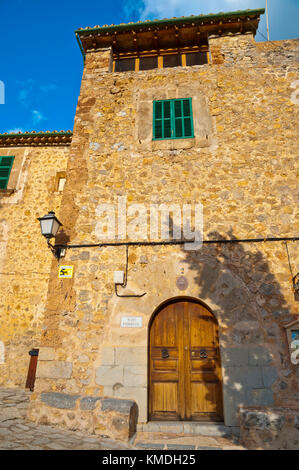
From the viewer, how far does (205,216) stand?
18.4 ft

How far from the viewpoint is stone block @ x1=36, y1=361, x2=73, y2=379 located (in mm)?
4910

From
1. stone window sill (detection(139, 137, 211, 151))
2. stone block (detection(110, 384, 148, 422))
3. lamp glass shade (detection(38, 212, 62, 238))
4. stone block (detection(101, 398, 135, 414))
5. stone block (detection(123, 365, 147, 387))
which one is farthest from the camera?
stone window sill (detection(139, 137, 211, 151))

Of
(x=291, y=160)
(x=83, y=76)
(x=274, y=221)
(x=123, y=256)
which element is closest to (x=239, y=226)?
(x=274, y=221)

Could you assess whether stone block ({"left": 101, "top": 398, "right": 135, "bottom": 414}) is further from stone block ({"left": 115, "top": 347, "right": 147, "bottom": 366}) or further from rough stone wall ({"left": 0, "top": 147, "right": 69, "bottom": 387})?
rough stone wall ({"left": 0, "top": 147, "right": 69, "bottom": 387})

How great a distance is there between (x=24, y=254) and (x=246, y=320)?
6744mm

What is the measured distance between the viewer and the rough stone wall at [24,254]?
8.15m

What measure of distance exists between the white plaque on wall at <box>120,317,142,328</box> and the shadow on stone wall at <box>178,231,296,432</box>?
1.13 metres

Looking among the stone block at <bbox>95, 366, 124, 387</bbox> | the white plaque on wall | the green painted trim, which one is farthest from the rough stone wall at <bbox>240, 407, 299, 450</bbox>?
the green painted trim

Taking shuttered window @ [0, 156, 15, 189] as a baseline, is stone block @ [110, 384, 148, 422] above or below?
below

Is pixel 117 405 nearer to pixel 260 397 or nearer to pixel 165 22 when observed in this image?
pixel 260 397

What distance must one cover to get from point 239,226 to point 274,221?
0.64 m

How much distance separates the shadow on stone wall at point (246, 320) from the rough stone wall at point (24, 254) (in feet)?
17.4

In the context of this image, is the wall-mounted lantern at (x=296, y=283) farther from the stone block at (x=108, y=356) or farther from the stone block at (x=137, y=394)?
the stone block at (x=108, y=356)
